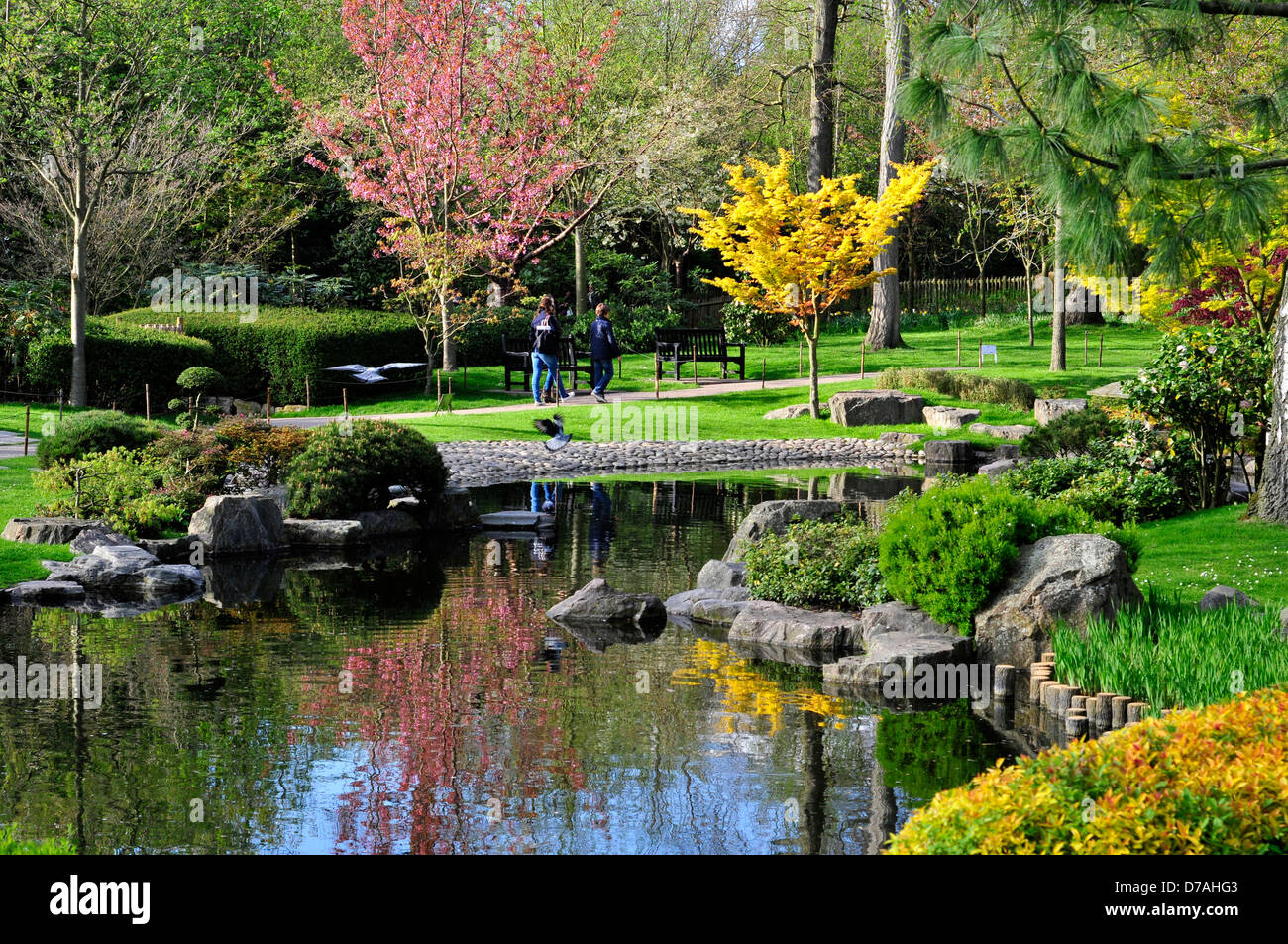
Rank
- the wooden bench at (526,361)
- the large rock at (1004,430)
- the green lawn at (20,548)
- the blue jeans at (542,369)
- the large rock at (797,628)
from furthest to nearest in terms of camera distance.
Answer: the wooden bench at (526,361) < the blue jeans at (542,369) < the large rock at (1004,430) < the green lawn at (20,548) < the large rock at (797,628)

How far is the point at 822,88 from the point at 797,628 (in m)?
23.7

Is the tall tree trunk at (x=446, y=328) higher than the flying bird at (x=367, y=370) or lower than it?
higher

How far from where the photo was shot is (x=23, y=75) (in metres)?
23.7

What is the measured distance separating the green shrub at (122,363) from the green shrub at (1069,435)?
48.9 feet

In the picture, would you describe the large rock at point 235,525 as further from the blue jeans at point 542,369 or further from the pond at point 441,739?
the blue jeans at point 542,369

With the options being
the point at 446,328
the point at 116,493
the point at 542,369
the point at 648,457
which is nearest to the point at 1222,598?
the point at 116,493

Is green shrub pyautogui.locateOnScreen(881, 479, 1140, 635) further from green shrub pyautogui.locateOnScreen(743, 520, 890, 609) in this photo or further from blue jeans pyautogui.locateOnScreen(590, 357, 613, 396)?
blue jeans pyautogui.locateOnScreen(590, 357, 613, 396)

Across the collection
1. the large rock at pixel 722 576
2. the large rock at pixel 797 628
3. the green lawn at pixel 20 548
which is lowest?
the large rock at pixel 797 628

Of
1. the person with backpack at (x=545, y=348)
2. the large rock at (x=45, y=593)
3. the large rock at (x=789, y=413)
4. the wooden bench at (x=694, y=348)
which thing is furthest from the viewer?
the wooden bench at (x=694, y=348)

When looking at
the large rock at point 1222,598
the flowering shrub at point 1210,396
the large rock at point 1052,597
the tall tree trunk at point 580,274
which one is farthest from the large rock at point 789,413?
the large rock at point 1052,597

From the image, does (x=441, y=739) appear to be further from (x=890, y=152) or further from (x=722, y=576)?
(x=890, y=152)

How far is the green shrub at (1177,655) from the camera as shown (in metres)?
8.01

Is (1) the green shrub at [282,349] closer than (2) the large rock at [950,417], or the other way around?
(2) the large rock at [950,417]

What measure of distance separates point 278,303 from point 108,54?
7.70m
